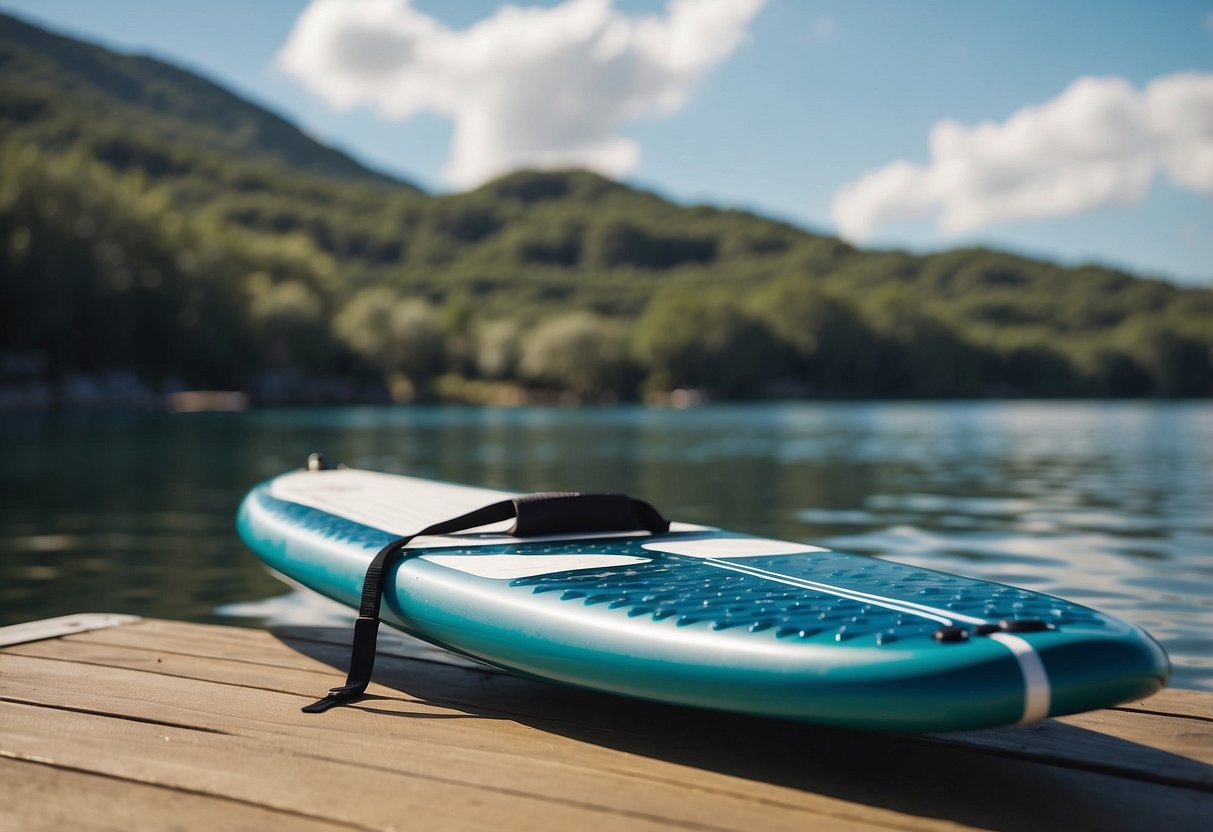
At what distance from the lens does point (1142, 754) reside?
2.32m

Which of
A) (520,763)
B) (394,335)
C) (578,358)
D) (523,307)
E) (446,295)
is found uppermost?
(446,295)

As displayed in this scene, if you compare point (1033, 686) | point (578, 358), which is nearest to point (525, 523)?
point (1033, 686)

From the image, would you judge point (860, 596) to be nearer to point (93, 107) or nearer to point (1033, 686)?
point (1033, 686)

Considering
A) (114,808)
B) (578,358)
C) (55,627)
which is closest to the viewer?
(114,808)

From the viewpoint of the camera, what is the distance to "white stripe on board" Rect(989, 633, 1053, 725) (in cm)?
188

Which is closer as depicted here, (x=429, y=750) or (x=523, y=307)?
(x=429, y=750)

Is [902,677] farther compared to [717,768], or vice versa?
[717,768]

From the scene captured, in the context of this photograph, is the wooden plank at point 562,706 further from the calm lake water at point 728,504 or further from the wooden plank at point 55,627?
the calm lake water at point 728,504

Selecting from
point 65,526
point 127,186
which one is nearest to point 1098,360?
point 127,186

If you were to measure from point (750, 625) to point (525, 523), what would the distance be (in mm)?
1117

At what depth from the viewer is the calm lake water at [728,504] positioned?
6238 millimetres

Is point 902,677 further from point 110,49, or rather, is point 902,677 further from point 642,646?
point 110,49

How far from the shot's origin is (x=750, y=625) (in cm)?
219

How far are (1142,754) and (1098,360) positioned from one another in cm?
11277
